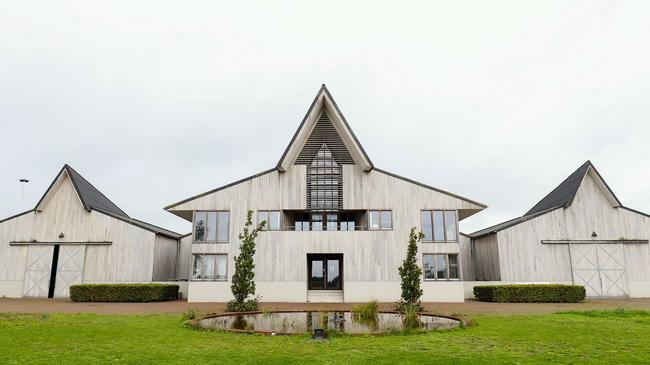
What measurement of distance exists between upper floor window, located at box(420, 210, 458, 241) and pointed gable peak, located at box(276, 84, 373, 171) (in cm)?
453

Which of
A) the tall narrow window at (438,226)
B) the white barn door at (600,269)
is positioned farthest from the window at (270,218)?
the white barn door at (600,269)

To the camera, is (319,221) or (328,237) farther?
(319,221)

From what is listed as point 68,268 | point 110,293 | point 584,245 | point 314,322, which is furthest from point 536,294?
point 68,268

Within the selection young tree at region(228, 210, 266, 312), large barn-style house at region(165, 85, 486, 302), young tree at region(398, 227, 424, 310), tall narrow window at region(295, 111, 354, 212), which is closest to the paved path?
young tree at region(228, 210, 266, 312)

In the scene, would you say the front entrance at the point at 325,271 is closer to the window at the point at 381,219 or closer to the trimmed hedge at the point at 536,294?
the window at the point at 381,219

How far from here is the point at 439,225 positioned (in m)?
25.3

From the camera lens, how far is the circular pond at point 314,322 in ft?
38.3

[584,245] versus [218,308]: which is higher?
[584,245]

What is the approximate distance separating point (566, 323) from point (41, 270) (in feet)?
93.2

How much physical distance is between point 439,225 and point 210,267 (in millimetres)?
13509

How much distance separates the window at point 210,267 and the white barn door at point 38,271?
9.86 meters

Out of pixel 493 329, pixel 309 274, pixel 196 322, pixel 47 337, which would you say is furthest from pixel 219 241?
pixel 493 329

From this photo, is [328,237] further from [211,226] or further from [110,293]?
[110,293]

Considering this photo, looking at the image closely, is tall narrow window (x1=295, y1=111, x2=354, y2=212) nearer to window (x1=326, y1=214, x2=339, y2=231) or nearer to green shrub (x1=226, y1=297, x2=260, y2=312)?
Answer: window (x1=326, y1=214, x2=339, y2=231)
